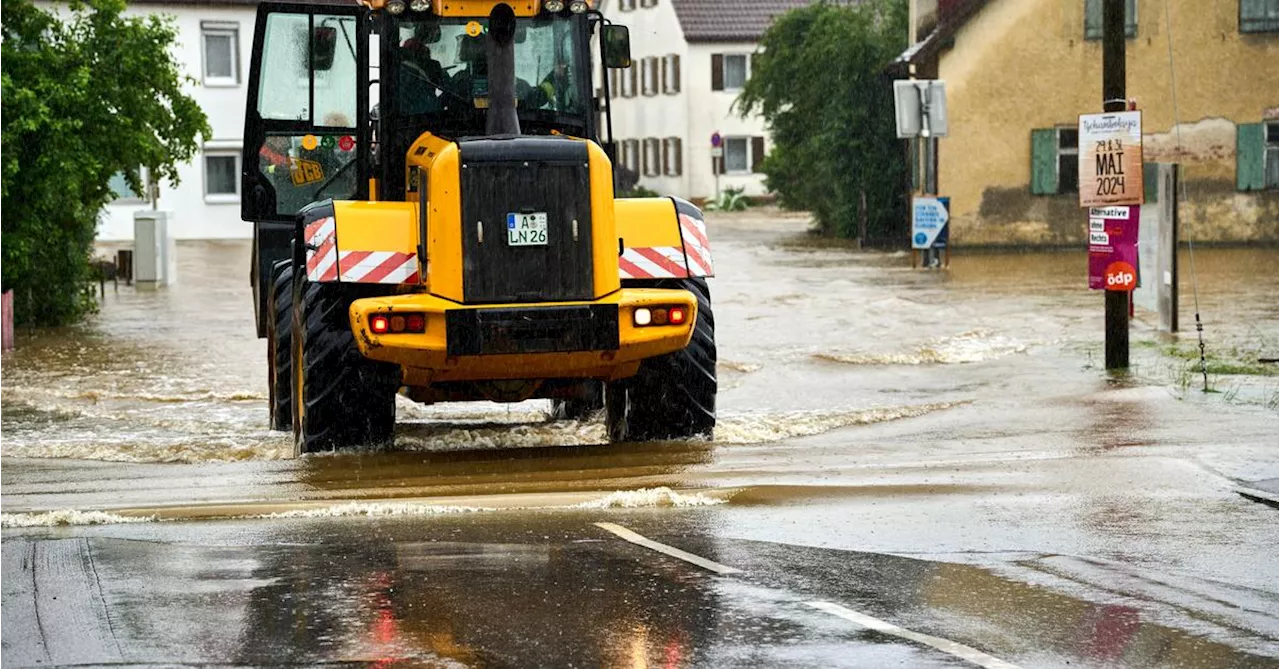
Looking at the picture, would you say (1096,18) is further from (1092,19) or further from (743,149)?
(743,149)

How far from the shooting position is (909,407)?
16.2 m

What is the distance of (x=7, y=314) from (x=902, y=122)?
16951mm

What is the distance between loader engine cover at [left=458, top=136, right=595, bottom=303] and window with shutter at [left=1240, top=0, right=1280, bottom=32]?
29.4m

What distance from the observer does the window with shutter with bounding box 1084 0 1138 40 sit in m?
39.3

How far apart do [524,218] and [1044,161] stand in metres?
29.3

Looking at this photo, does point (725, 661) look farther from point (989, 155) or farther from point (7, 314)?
point (989, 155)

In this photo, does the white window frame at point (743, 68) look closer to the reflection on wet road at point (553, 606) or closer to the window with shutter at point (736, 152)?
the window with shutter at point (736, 152)

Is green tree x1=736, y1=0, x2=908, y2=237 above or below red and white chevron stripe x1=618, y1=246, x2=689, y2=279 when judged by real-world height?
above

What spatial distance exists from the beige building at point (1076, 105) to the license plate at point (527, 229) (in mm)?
28202

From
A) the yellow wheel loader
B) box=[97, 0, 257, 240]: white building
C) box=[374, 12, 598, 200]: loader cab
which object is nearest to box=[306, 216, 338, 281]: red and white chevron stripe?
the yellow wheel loader

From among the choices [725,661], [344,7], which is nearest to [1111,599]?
[725,661]

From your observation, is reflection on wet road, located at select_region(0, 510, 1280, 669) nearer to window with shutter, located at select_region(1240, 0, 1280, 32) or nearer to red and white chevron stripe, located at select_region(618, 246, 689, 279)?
red and white chevron stripe, located at select_region(618, 246, 689, 279)

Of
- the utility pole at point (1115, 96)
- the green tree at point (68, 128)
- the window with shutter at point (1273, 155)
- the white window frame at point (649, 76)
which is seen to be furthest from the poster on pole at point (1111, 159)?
the white window frame at point (649, 76)

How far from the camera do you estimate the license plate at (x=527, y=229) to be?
1218cm
